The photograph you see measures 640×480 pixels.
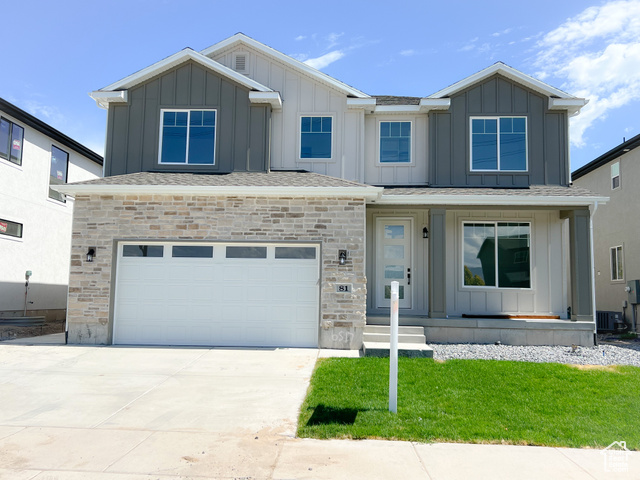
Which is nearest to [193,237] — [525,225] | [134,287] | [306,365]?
[134,287]

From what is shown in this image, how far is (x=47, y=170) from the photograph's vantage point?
1669 centimetres

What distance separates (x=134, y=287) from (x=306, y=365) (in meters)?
4.50

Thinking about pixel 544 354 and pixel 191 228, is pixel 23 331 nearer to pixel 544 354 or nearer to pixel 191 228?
→ pixel 191 228

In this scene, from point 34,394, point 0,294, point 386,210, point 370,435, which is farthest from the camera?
point 0,294

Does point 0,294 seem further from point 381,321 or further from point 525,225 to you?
point 525,225

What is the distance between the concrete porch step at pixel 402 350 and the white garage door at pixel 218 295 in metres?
1.38

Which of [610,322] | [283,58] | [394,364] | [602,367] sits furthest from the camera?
[610,322]

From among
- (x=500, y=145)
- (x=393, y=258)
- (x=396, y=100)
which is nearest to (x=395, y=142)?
(x=396, y=100)

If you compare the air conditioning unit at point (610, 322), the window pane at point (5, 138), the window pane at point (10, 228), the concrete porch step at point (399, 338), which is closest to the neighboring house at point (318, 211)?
the concrete porch step at point (399, 338)

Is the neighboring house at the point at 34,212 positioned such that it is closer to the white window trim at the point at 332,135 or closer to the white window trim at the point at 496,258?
the white window trim at the point at 332,135

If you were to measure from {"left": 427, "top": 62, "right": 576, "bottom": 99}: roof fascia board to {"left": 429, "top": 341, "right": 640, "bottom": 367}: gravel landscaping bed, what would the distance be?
20.6 feet

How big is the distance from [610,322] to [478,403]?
42.9 feet

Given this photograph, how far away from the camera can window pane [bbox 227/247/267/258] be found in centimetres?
1110

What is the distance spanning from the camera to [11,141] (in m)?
15.0
